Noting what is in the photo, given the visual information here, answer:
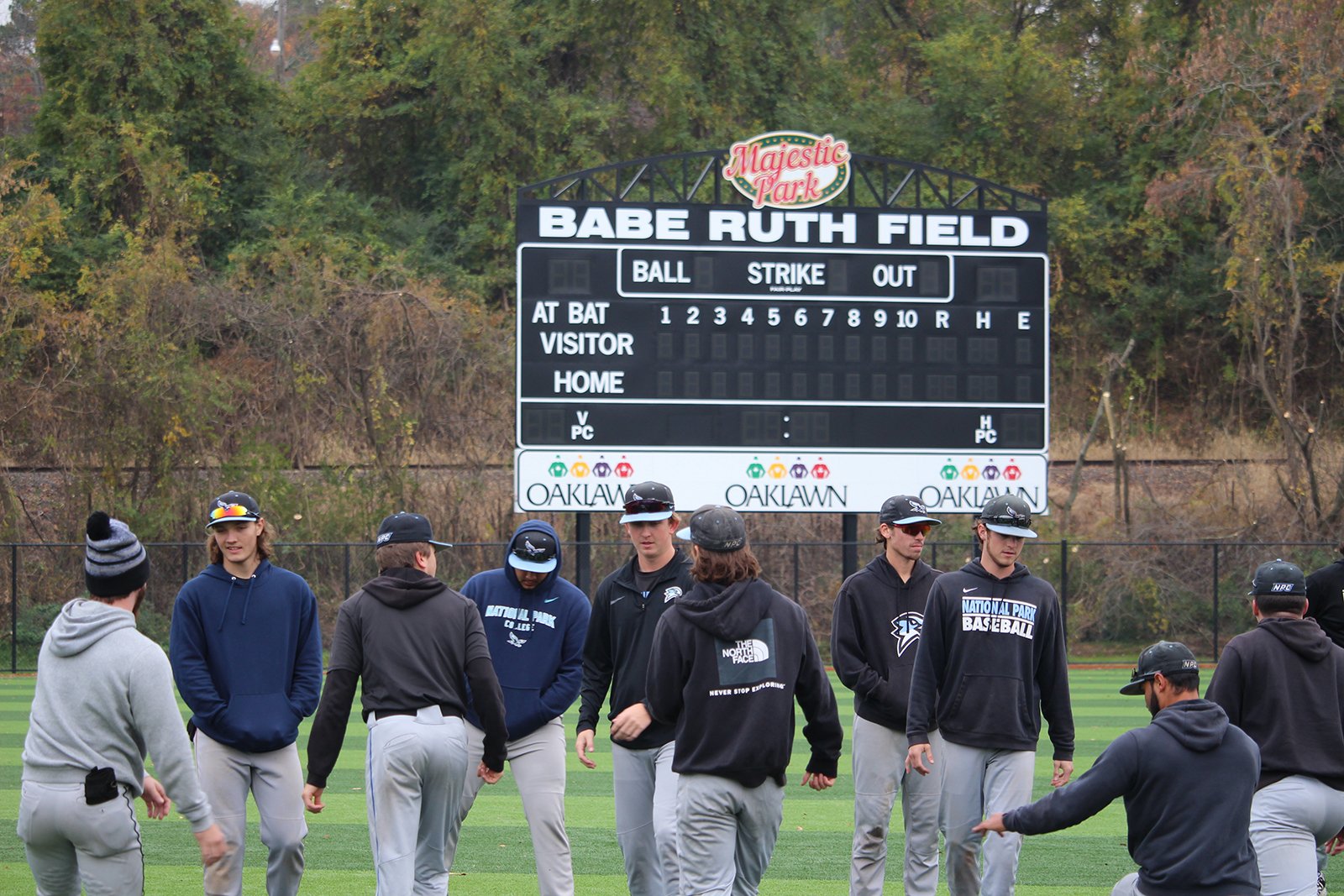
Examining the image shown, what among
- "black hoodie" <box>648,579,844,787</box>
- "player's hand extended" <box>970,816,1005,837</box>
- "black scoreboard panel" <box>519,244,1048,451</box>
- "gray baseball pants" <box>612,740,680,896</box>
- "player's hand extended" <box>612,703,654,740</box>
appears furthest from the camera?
"black scoreboard panel" <box>519,244,1048,451</box>

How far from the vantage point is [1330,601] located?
7.32 meters

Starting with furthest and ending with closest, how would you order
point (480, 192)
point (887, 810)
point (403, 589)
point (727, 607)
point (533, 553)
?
point (480, 192) < point (887, 810) < point (533, 553) < point (403, 589) < point (727, 607)

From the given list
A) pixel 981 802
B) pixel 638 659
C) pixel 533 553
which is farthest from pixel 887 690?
pixel 533 553

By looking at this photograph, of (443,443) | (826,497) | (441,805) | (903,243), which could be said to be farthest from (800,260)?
(441,805)

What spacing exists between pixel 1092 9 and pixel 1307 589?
3167 centimetres

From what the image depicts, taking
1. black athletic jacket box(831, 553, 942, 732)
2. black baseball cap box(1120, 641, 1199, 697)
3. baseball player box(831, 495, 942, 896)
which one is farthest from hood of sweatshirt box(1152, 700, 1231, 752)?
black athletic jacket box(831, 553, 942, 732)

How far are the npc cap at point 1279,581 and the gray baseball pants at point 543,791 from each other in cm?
290

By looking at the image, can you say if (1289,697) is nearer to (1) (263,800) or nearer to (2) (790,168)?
(1) (263,800)

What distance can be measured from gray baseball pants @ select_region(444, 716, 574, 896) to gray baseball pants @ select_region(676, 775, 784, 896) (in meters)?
1.20

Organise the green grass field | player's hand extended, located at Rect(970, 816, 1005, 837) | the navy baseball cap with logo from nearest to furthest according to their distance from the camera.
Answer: player's hand extended, located at Rect(970, 816, 1005, 837) < the navy baseball cap with logo < the green grass field

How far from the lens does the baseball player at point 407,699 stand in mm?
6012

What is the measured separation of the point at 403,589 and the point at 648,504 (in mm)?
1083

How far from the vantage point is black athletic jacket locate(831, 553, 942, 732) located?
7145 millimetres

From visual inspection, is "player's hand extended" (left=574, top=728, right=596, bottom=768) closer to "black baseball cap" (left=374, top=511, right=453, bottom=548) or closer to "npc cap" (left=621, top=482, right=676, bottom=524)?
"npc cap" (left=621, top=482, right=676, bottom=524)
